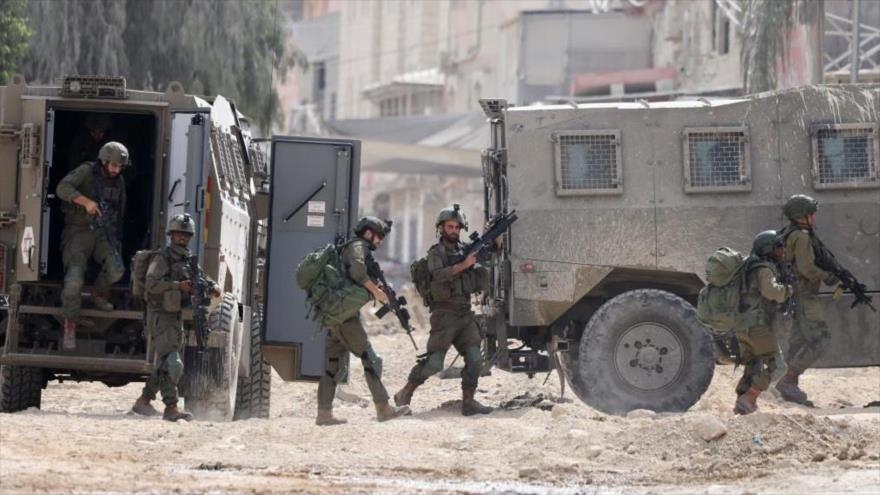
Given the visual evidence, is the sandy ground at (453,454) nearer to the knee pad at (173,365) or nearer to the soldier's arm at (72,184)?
the knee pad at (173,365)

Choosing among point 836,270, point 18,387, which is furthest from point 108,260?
point 836,270

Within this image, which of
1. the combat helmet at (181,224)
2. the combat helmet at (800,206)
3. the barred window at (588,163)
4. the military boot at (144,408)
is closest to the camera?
the combat helmet at (181,224)

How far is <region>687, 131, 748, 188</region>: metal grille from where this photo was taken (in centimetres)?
1569

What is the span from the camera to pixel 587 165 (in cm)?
1570

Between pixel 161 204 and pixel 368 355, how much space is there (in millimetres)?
1751

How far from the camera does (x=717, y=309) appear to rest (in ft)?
47.9

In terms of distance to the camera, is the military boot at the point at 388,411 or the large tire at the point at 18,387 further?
the large tire at the point at 18,387

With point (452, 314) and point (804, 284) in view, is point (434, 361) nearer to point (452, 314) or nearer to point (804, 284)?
point (452, 314)

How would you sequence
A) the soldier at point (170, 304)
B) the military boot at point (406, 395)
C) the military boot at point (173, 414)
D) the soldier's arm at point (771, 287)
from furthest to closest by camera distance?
the military boot at point (406, 395)
the soldier's arm at point (771, 287)
the military boot at point (173, 414)
the soldier at point (170, 304)

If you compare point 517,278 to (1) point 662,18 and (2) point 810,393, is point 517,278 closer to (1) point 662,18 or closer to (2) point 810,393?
(2) point 810,393

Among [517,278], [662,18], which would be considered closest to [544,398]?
[517,278]

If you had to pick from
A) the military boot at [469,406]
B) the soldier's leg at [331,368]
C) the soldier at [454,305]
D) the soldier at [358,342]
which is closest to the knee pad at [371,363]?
the soldier at [358,342]

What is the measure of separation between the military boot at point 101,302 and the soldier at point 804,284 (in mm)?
4897

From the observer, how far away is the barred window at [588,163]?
1566 centimetres
